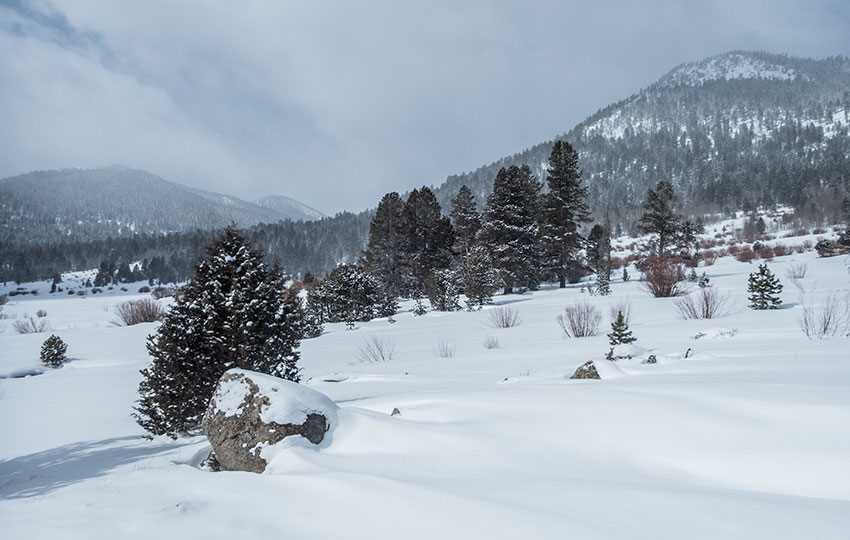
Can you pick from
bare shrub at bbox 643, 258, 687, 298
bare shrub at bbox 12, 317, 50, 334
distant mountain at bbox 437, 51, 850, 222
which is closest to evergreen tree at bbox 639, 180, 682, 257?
bare shrub at bbox 643, 258, 687, 298

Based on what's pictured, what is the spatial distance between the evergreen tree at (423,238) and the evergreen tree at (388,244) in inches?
26.4

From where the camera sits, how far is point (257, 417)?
3498mm

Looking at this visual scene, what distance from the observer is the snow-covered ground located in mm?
2008

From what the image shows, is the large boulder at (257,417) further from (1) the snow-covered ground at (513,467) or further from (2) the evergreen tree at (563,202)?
(2) the evergreen tree at (563,202)

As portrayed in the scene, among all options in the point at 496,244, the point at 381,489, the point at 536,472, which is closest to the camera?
the point at 381,489

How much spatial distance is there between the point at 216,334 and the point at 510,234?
76.4 ft

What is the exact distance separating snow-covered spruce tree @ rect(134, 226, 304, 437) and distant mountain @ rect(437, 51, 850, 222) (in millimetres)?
90298

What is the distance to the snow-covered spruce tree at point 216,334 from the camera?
4770mm

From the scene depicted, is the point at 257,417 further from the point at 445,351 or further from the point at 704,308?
the point at 704,308

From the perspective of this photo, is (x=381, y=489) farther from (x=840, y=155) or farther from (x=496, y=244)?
(x=840, y=155)

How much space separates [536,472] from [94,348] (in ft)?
59.5

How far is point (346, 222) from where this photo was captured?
120 metres

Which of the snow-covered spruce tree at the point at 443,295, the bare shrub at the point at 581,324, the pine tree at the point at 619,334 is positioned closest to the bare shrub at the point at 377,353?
the bare shrub at the point at 581,324

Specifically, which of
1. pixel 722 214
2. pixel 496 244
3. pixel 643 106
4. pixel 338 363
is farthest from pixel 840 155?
pixel 338 363
